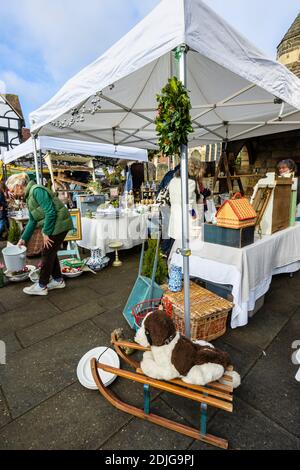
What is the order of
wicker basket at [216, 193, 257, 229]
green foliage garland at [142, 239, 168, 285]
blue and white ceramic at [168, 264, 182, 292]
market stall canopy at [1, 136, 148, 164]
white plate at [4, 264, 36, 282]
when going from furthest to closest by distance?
market stall canopy at [1, 136, 148, 164]
white plate at [4, 264, 36, 282]
green foliage garland at [142, 239, 168, 285]
blue and white ceramic at [168, 264, 182, 292]
wicker basket at [216, 193, 257, 229]

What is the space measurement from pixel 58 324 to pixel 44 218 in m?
1.33

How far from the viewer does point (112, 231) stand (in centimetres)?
435

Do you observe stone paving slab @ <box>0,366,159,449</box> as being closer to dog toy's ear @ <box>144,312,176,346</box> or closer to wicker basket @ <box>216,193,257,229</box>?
dog toy's ear @ <box>144,312,176,346</box>

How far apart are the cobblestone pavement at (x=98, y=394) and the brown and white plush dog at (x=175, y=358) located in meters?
0.34

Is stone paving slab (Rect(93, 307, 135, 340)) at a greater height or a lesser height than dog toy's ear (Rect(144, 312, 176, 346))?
lesser

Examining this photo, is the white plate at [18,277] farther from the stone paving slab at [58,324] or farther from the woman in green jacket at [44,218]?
the stone paving slab at [58,324]

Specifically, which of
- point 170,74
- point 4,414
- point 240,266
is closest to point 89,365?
point 4,414

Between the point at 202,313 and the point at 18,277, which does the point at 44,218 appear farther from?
the point at 202,313

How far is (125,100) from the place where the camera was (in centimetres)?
321

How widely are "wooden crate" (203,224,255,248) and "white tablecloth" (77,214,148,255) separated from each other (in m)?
2.18

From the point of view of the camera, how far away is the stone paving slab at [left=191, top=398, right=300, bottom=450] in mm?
1298

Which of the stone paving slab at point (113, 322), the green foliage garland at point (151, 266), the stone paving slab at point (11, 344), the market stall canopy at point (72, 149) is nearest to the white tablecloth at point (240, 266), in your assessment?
the green foliage garland at point (151, 266)

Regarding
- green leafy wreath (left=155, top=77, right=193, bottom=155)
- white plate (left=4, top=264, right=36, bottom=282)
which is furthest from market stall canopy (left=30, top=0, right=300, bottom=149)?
white plate (left=4, top=264, right=36, bottom=282)

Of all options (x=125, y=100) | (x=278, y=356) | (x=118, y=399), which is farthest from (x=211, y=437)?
(x=125, y=100)
